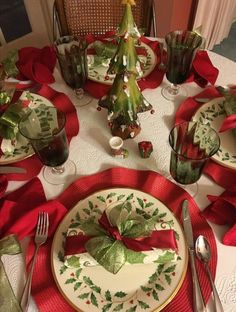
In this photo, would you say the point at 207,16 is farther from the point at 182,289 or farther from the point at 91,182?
the point at 182,289

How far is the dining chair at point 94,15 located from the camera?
1344 millimetres

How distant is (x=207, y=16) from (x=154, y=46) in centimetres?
110

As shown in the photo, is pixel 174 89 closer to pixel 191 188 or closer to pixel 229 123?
pixel 229 123

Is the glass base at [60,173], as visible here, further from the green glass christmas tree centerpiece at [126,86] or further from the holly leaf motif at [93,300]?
the holly leaf motif at [93,300]

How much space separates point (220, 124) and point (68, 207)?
469mm

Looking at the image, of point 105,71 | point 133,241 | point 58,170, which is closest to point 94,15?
point 105,71

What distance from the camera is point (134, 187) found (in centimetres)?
78

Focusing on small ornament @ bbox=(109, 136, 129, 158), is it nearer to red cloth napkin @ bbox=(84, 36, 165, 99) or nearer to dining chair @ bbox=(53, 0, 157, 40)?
red cloth napkin @ bbox=(84, 36, 165, 99)

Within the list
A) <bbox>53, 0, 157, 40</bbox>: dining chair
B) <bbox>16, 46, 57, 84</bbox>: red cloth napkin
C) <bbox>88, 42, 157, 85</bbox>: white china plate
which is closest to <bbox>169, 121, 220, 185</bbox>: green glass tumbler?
<bbox>88, 42, 157, 85</bbox>: white china plate

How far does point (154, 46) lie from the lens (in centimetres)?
111

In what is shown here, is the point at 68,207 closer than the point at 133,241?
No

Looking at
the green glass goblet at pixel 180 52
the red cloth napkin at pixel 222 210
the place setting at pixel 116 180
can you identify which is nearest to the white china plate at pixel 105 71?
the place setting at pixel 116 180

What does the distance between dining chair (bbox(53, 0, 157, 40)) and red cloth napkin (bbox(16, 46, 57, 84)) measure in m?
0.39

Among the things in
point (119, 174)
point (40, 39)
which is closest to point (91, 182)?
point (119, 174)
